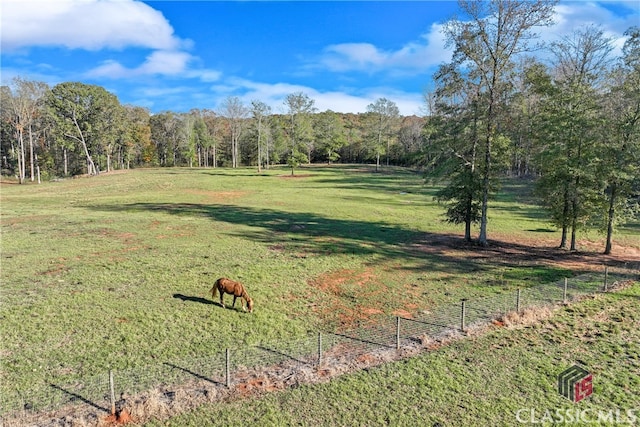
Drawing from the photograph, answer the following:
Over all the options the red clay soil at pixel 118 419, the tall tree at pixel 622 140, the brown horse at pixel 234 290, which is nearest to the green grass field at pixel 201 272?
the brown horse at pixel 234 290

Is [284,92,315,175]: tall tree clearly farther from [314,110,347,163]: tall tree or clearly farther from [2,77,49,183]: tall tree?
[2,77,49,183]: tall tree

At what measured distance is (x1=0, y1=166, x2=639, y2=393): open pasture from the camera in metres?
9.92

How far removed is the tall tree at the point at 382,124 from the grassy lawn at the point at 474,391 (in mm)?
62255

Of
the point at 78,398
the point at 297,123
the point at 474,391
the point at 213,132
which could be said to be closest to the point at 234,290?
the point at 78,398

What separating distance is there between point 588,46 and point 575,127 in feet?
20.2

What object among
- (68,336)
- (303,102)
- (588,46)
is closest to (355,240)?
(68,336)

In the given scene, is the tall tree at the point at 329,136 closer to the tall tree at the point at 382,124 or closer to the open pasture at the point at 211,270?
the tall tree at the point at 382,124

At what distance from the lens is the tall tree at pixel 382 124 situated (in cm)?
7138

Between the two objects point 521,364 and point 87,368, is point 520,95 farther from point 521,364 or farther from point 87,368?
point 87,368

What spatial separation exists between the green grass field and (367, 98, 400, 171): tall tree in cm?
3971

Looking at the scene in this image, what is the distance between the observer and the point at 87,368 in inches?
336

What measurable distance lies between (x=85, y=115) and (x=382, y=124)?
5375cm

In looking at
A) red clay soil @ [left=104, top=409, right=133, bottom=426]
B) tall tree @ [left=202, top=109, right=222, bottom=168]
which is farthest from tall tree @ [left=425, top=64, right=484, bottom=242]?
tall tree @ [left=202, top=109, right=222, bottom=168]

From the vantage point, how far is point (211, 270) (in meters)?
15.7
